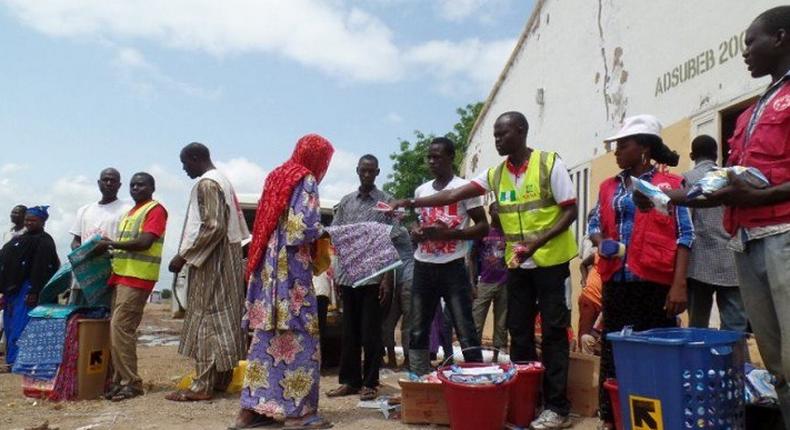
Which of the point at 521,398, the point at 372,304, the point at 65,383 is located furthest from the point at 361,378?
the point at 65,383

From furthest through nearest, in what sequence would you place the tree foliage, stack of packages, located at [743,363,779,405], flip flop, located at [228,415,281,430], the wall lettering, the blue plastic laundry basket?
the tree foliage < the wall lettering < flip flop, located at [228,415,281,430] < stack of packages, located at [743,363,779,405] < the blue plastic laundry basket

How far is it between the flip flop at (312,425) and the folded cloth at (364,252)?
1036mm

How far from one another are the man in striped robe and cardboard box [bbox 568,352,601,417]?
2596 mm

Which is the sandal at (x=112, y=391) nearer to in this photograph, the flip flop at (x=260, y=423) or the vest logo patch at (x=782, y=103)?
the flip flop at (x=260, y=423)

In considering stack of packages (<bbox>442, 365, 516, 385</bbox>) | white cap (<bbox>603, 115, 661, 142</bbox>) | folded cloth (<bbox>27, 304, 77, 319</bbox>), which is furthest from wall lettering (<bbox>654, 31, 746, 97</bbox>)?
folded cloth (<bbox>27, 304, 77, 319</bbox>)

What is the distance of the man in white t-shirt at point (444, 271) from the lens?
4.72m

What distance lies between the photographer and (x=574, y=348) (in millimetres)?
6910

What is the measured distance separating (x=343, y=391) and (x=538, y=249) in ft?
7.30

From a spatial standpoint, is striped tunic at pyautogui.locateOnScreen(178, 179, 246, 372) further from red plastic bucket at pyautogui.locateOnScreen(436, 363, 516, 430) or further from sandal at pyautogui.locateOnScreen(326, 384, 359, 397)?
red plastic bucket at pyautogui.locateOnScreen(436, 363, 516, 430)

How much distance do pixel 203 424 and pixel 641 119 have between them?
10.9ft

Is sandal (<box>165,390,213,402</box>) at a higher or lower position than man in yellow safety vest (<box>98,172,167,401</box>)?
lower

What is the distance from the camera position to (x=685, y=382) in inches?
106

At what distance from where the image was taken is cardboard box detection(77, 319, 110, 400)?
18.2ft

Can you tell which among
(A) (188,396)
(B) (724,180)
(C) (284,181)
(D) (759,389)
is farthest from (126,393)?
(B) (724,180)
